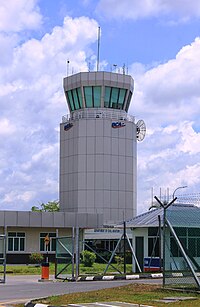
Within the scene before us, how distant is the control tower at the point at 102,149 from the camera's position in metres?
76.7

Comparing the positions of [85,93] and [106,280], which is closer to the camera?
[106,280]

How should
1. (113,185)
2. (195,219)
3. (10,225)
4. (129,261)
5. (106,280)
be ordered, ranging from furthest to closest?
(113,185) < (10,225) < (129,261) < (195,219) < (106,280)

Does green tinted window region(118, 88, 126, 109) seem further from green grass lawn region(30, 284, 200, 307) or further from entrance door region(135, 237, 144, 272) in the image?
green grass lawn region(30, 284, 200, 307)

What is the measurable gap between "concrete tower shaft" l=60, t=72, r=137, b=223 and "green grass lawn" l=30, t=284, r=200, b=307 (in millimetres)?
55386

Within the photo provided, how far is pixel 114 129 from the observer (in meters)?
77.3

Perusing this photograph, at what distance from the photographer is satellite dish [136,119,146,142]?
8106cm

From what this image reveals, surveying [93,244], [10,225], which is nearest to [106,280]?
[10,225]

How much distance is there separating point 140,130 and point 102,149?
7.50 meters

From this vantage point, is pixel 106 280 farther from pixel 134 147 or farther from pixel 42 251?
pixel 134 147

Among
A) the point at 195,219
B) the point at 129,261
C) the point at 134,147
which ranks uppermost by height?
the point at 134,147

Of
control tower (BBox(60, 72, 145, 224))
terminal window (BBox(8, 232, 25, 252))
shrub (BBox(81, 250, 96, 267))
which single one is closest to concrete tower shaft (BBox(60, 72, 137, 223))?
control tower (BBox(60, 72, 145, 224))

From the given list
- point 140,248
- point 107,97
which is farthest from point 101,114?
point 140,248

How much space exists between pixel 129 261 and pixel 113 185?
24725 mm

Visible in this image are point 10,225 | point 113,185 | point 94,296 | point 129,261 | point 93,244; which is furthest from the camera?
point 113,185
